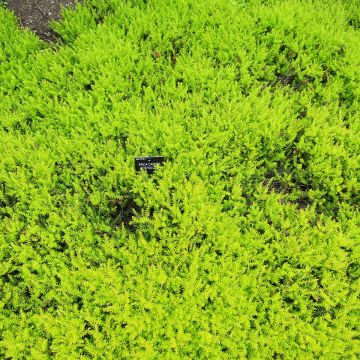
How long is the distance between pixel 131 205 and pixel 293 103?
1905mm

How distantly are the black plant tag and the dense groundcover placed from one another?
8 cm

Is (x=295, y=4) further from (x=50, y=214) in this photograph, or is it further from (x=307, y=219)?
(x=50, y=214)

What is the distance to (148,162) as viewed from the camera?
306 centimetres

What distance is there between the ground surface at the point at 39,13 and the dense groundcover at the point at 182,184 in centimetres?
22

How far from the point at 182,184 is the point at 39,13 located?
3018 millimetres

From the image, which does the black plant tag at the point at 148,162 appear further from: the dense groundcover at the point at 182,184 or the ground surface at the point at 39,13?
the ground surface at the point at 39,13

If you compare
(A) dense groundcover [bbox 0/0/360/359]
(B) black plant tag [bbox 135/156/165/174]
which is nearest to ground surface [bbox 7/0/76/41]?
(A) dense groundcover [bbox 0/0/360/359]

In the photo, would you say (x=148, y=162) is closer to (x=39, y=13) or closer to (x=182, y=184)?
(x=182, y=184)

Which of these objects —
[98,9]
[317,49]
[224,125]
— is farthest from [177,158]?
[98,9]

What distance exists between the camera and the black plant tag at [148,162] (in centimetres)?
304

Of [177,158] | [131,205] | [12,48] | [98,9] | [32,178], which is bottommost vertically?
[131,205]

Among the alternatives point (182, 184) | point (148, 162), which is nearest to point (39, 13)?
point (148, 162)

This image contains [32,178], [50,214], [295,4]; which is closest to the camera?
[50,214]

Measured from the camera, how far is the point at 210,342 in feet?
8.27
